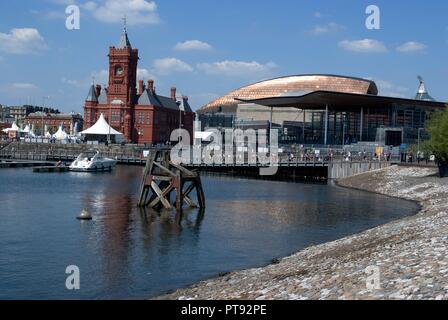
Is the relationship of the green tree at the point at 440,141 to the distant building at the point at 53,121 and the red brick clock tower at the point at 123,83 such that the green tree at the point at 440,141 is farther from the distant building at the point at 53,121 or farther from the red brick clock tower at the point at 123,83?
the distant building at the point at 53,121

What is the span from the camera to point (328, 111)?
10888 centimetres

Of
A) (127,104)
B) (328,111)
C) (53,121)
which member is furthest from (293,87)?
(53,121)

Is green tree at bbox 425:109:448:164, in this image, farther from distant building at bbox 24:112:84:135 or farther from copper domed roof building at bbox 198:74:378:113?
distant building at bbox 24:112:84:135

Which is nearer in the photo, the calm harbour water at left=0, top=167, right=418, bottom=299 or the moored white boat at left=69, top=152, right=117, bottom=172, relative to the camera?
the calm harbour water at left=0, top=167, right=418, bottom=299

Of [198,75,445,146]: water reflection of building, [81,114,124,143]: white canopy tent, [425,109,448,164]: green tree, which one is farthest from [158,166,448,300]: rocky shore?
[81,114,124,143]: white canopy tent

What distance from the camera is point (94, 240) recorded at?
26.0 metres

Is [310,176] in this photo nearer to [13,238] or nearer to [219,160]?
[219,160]

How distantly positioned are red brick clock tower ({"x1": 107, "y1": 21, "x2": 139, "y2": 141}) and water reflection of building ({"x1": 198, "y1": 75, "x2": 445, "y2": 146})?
2188cm

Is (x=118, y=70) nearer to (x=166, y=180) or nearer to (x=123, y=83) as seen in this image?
(x=123, y=83)

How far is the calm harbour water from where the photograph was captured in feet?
62.9

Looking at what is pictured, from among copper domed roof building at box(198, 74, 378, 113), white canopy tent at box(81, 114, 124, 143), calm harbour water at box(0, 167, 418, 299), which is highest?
copper domed roof building at box(198, 74, 378, 113)

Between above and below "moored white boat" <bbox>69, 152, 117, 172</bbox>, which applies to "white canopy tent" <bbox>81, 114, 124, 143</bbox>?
above

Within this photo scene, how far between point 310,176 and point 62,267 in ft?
198
